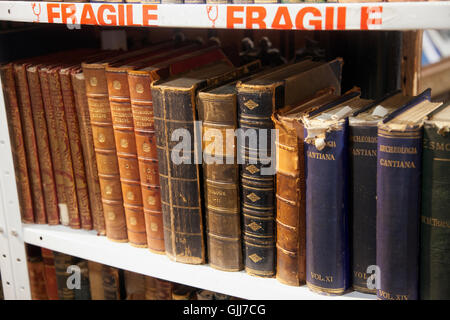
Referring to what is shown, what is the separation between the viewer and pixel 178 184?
0.87 metres

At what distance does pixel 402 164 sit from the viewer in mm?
676

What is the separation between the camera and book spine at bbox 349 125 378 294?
2.35 ft

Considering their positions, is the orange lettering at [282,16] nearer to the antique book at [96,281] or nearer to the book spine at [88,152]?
the book spine at [88,152]

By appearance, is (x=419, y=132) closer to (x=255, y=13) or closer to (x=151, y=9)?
(x=255, y=13)

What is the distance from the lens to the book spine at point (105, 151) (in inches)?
36.8

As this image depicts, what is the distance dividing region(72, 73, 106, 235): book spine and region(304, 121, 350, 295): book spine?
1.49 ft

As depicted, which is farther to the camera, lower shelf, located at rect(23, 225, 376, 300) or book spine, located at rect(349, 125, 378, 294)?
lower shelf, located at rect(23, 225, 376, 300)

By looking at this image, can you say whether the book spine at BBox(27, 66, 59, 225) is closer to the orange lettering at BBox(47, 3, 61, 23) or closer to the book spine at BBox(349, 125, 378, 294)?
the orange lettering at BBox(47, 3, 61, 23)

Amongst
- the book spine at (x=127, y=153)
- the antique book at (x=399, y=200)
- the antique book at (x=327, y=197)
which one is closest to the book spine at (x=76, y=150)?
the book spine at (x=127, y=153)

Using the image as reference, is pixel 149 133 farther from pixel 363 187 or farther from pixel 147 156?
pixel 363 187

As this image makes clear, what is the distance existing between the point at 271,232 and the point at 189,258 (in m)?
0.17

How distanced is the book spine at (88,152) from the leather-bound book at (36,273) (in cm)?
25

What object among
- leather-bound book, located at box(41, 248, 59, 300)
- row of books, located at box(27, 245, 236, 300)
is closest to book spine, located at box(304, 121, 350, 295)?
row of books, located at box(27, 245, 236, 300)
